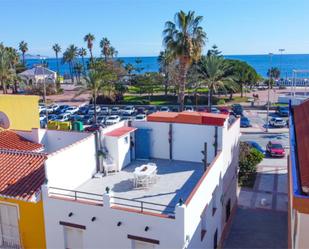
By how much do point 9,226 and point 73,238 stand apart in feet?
9.39

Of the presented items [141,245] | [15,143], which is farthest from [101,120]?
[141,245]

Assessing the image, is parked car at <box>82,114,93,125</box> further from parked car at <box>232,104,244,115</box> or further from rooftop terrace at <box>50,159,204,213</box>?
rooftop terrace at <box>50,159,204,213</box>

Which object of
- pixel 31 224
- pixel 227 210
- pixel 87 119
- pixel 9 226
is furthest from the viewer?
pixel 87 119

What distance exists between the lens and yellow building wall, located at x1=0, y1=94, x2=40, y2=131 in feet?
A: 69.9

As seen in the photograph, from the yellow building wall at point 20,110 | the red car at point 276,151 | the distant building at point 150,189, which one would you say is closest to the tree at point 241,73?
the red car at point 276,151

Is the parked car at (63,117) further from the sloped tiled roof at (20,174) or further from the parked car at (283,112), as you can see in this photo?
the sloped tiled roof at (20,174)

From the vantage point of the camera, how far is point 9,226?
1441 cm

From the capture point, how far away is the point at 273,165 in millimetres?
34812

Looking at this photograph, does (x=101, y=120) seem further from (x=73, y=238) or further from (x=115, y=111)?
(x=73, y=238)

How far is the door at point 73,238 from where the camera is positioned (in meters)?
13.8

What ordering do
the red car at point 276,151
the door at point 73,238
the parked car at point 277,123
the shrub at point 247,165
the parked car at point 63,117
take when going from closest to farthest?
the door at point 73,238 < the shrub at point 247,165 < the red car at point 276,151 < the parked car at point 277,123 < the parked car at point 63,117

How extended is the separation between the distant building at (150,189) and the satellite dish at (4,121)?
7385 millimetres

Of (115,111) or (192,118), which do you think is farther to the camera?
(115,111)

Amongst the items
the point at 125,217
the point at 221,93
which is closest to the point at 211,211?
the point at 125,217
